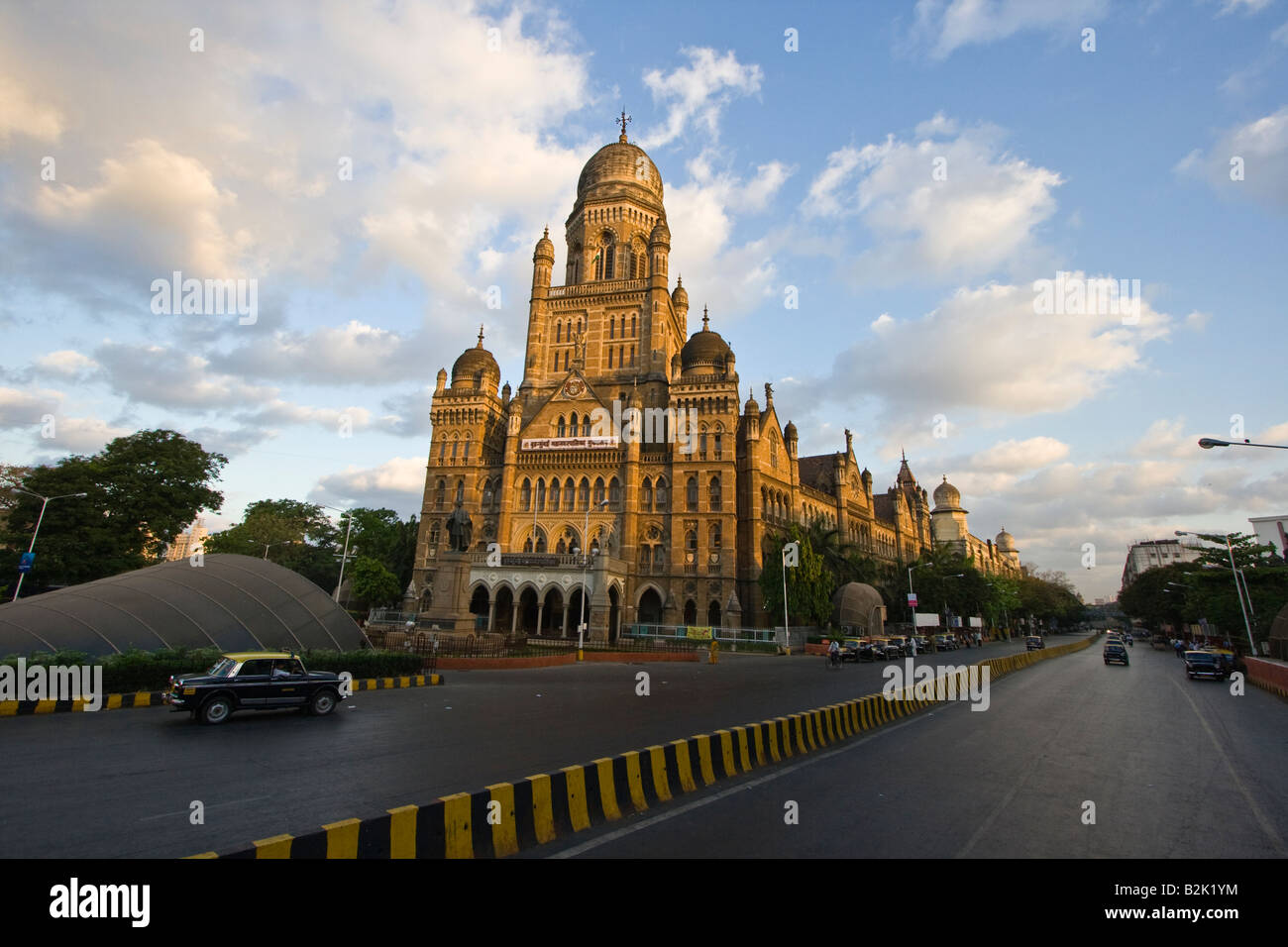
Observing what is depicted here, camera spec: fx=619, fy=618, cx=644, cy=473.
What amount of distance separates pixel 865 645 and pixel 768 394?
80.6ft

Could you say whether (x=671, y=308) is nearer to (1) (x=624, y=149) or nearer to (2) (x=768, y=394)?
(2) (x=768, y=394)

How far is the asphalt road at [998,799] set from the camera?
618 cm

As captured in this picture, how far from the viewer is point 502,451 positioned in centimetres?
5338

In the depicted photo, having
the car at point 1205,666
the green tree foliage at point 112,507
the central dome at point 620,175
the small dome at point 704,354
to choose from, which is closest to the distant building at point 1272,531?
the car at point 1205,666

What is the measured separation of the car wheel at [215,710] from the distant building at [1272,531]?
60582mm

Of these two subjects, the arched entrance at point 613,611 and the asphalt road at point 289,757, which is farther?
the arched entrance at point 613,611

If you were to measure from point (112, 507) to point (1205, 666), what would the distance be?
2513 inches

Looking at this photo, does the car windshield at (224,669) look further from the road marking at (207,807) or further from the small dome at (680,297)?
the small dome at (680,297)

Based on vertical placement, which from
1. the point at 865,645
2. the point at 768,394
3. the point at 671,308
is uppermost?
the point at 671,308

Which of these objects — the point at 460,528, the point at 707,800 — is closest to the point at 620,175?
the point at 460,528

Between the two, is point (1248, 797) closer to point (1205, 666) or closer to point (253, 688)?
point (253, 688)

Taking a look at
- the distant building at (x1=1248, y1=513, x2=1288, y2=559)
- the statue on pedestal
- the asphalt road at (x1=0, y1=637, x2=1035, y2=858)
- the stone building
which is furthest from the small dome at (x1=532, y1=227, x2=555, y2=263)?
the distant building at (x1=1248, y1=513, x2=1288, y2=559)

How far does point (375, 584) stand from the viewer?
56.9m
